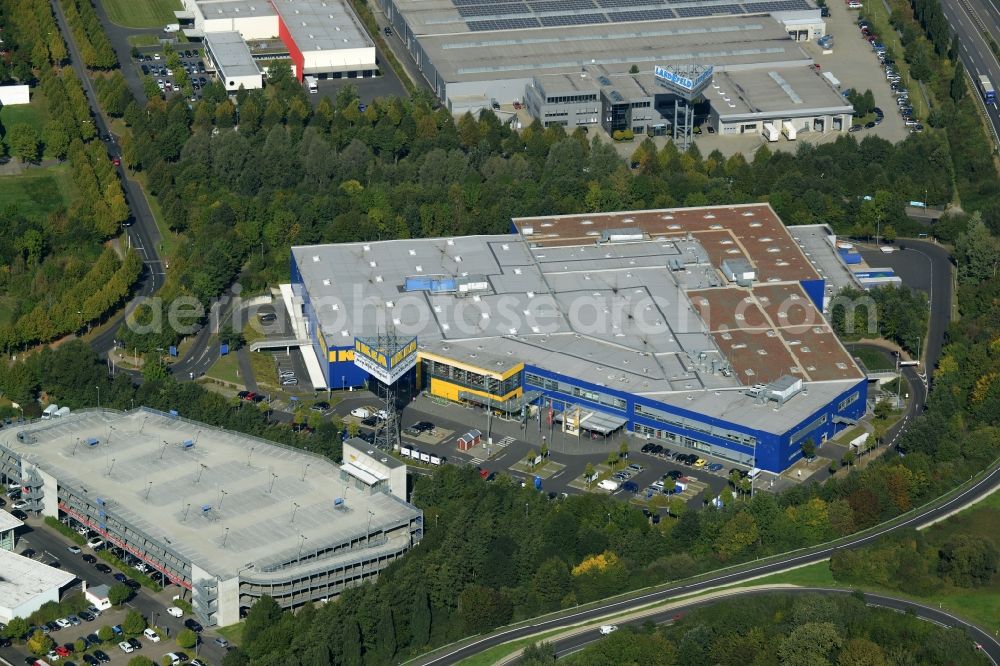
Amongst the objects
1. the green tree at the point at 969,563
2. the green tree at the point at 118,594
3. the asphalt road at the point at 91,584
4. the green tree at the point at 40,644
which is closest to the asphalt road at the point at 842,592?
the green tree at the point at 969,563

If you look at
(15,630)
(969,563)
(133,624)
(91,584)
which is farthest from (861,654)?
(15,630)

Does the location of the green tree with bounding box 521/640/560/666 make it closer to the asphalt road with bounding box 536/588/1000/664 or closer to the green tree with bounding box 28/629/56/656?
the asphalt road with bounding box 536/588/1000/664

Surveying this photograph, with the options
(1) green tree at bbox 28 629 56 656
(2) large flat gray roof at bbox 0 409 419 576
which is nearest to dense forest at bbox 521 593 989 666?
(2) large flat gray roof at bbox 0 409 419 576

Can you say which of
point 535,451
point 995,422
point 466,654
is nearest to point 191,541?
point 466,654

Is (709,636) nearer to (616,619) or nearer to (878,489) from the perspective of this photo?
(616,619)

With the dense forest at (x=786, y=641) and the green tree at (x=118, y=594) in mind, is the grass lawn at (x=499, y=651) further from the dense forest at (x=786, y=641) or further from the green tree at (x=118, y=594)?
the green tree at (x=118, y=594)

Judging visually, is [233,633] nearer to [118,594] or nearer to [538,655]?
[118,594]
